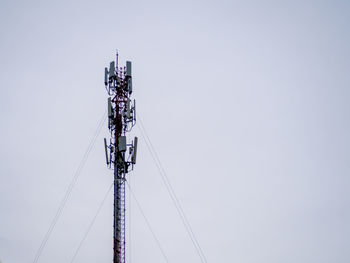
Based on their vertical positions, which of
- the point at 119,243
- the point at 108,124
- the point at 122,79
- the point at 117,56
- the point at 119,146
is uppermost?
the point at 117,56

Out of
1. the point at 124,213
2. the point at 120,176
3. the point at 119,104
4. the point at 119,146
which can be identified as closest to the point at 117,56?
the point at 119,104

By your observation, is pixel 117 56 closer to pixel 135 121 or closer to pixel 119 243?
pixel 135 121

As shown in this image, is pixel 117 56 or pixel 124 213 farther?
pixel 117 56

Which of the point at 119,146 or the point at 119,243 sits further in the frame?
the point at 119,146

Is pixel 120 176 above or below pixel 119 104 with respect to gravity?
below

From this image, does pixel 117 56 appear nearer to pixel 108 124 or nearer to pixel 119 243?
pixel 108 124

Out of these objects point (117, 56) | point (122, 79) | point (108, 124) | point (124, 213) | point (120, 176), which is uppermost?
point (117, 56)

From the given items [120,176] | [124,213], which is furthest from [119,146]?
[124,213]

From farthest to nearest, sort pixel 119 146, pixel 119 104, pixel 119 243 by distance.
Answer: pixel 119 104
pixel 119 146
pixel 119 243

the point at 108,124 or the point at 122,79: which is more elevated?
the point at 122,79

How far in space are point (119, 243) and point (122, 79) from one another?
13414 millimetres

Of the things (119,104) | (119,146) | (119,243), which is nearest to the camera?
(119,243)

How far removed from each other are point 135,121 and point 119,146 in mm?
2726

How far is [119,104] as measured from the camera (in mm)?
32938
